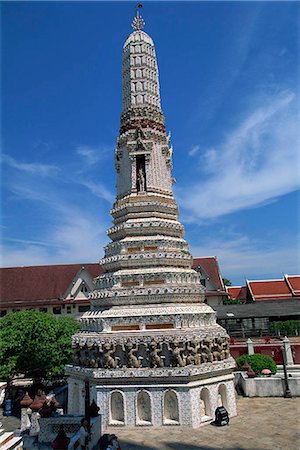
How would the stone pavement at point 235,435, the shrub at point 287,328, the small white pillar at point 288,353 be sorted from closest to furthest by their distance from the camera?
the stone pavement at point 235,435, the small white pillar at point 288,353, the shrub at point 287,328

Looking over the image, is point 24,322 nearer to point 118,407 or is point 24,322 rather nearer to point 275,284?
point 118,407

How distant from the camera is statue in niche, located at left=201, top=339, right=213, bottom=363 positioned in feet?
56.8

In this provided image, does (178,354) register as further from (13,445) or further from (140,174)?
(140,174)

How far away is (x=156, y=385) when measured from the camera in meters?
16.4

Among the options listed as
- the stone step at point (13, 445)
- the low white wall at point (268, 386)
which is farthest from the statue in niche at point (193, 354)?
the stone step at point (13, 445)

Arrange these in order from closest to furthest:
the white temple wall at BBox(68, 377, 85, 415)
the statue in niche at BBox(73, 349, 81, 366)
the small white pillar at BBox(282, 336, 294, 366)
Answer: the white temple wall at BBox(68, 377, 85, 415)
the statue in niche at BBox(73, 349, 81, 366)
the small white pillar at BBox(282, 336, 294, 366)

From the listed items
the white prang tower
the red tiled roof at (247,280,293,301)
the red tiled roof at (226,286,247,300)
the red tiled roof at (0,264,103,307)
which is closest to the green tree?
the white prang tower

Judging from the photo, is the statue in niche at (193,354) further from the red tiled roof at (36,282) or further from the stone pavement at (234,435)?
the red tiled roof at (36,282)

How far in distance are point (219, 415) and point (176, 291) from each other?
5.34 metres

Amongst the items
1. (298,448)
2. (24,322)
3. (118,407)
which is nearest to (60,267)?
(24,322)

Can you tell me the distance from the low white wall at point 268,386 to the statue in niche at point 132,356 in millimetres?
7541

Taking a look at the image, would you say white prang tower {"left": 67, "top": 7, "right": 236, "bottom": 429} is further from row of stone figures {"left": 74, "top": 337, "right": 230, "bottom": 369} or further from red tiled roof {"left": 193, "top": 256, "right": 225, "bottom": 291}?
red tiled roof {"left": 193, "top": 256, "right": 225, "bottom": 291}

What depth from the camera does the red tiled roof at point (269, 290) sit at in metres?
41.6

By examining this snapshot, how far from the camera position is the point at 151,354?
1667 centimetres
